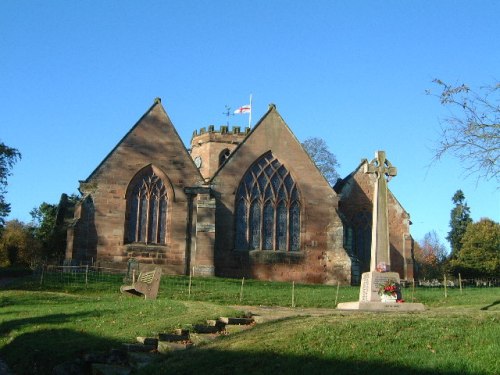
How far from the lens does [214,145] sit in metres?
57.5

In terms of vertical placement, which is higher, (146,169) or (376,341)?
(146,169)

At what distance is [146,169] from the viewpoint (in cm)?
4053

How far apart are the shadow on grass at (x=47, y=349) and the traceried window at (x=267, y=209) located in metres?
23.8

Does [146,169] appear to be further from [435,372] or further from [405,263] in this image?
A: [435,372]

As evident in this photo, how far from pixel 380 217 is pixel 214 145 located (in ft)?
118

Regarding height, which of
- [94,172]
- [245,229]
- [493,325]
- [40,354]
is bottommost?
[40,354]

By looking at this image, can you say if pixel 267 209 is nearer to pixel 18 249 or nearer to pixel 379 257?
pixel 379 257

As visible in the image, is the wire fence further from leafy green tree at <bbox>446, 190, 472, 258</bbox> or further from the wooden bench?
leafy green tree at <bbox>446, 190, 472, 258</bbox>

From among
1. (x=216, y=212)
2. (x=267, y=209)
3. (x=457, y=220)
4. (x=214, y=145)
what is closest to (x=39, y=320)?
(x=216, y=212)

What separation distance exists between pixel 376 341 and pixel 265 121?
3106 centimetres

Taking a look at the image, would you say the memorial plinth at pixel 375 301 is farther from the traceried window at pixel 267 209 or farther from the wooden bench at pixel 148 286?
the traceried window at pixel 267 209

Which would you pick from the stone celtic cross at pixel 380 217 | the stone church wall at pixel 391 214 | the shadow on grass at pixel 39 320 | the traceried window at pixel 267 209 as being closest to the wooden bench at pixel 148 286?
the shadow on grass at pixel 39 320

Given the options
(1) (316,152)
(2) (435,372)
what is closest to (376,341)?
(2) (435,372)

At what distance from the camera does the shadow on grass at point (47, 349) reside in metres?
15.3
